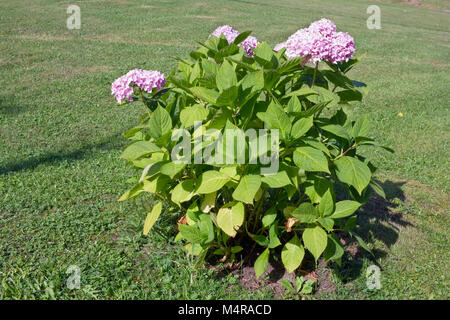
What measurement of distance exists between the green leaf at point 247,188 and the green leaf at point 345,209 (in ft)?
1.48

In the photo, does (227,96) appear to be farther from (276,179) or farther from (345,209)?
(345,209)

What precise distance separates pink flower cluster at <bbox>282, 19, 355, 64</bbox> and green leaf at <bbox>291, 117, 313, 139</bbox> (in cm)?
38

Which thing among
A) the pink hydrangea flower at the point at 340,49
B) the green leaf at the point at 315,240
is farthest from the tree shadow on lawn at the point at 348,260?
the pink hydrangea flower at the point at 340,49

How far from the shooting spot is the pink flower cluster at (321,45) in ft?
6.77

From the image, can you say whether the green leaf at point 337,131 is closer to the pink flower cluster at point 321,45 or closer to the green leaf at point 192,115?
the pink flower cluster at point 321,45

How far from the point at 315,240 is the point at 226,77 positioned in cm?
88

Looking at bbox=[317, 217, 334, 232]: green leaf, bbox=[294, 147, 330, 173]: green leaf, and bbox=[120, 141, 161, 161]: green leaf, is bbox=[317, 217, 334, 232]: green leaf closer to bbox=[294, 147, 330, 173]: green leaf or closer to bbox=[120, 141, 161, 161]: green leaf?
bbox=[294, 147, 330, 173]: green leaf

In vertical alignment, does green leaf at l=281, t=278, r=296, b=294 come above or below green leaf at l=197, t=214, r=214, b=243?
below

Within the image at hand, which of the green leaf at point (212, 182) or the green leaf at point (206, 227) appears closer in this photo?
the green leaf at point (212, 182)

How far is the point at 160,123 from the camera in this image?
2053 millimetres

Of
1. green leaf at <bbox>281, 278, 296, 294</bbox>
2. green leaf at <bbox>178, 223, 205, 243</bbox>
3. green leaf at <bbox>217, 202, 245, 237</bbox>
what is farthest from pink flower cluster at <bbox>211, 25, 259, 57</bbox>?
green leaf at <bbox>281, 278, 296, 294</bbox>

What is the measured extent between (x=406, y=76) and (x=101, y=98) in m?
5.64

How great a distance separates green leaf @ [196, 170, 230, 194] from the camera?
76.2 inches

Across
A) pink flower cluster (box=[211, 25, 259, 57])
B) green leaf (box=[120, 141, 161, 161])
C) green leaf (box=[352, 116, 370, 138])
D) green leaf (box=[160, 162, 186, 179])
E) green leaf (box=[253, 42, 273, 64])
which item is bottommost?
green leaf (box=[160, 162, 186, 179])
